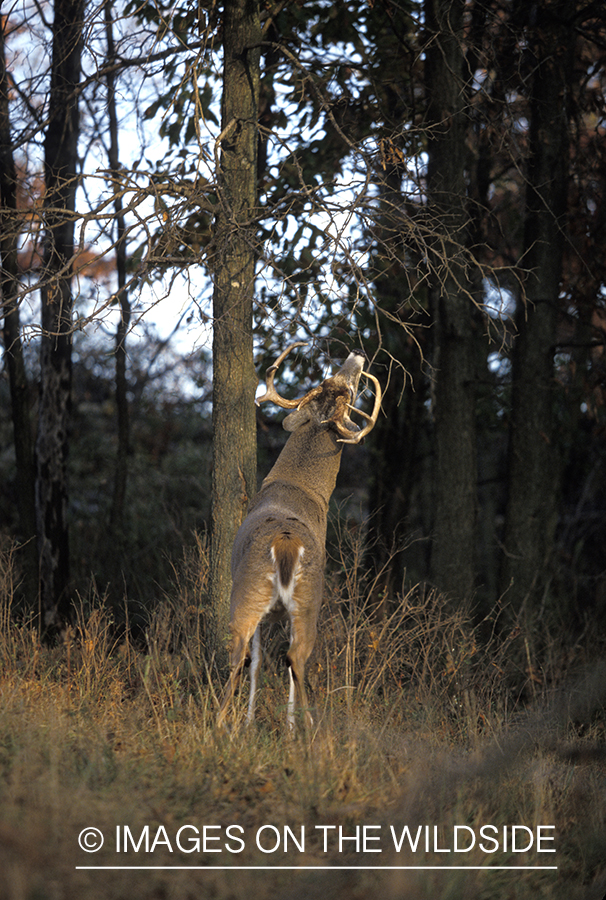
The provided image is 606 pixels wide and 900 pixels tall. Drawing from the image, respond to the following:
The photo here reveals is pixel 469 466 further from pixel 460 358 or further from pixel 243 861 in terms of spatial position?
pixel 243 861

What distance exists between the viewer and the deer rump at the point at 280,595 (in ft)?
17.5

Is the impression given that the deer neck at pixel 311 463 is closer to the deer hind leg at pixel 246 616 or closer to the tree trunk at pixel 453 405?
the deer hind leg at pixel 246 616

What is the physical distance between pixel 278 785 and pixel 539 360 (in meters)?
7.19

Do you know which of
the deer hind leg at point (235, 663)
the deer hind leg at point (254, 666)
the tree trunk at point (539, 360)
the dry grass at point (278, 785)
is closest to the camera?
the dry grass at point (278, 785)

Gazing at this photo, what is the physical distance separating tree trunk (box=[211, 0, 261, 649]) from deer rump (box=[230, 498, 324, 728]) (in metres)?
1.26

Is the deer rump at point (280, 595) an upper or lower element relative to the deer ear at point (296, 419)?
lower

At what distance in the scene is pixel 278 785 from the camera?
4352mm

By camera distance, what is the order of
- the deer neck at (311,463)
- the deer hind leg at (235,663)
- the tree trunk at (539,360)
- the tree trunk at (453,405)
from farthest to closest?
the tree trunk at (539,360), the tree trunk at (453,405), the deer neck at (311,463), the deer hind leg at (235,663)

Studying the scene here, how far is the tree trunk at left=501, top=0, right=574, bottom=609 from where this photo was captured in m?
10.2

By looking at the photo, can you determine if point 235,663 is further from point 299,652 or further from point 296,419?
point 296,419

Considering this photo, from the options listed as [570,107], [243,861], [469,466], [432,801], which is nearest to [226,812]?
[243,861]

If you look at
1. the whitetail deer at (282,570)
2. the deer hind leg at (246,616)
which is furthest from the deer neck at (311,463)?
the deer hind leg at (246,616)

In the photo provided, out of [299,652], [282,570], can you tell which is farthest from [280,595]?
[299,652]

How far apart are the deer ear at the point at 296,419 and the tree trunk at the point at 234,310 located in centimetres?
33
